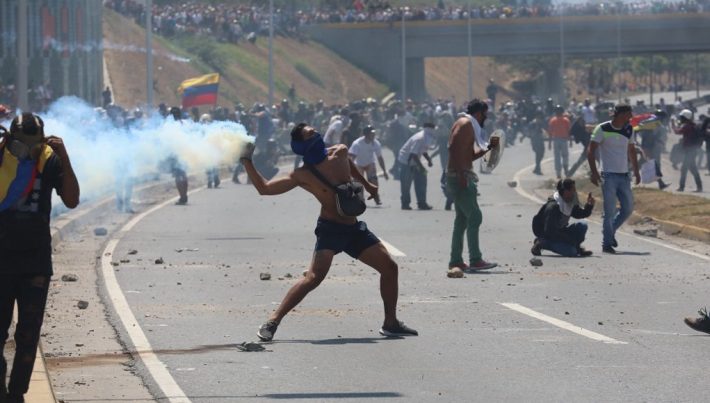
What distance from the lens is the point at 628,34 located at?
3457 inches

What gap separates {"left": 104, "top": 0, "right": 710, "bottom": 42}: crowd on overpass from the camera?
76688 mm

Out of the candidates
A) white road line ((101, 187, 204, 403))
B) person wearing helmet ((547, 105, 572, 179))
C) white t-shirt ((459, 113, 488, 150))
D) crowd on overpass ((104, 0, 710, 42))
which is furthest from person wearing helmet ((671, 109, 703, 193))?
crowd on overpass ((104, 0, 710, 42))

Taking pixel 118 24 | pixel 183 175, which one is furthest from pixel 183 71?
pixel 183 175

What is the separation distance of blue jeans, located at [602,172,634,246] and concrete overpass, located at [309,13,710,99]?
67815 millimetres

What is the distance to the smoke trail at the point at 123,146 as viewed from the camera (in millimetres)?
24625

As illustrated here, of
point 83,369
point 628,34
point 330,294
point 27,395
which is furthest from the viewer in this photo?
point 628,34

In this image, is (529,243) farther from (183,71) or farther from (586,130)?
(183,71)

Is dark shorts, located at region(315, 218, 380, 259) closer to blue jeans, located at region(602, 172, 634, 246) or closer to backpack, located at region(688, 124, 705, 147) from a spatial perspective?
blue jeans, located at region(602, 172, 634, 246)

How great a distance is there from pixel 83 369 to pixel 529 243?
35.7ft

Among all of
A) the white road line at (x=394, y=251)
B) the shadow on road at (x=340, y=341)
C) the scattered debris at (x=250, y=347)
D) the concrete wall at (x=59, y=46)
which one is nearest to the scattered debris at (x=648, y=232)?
the white road line at (x=394, y=251)

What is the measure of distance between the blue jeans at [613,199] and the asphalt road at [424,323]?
1.32 feet

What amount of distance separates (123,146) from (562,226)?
33.6ft

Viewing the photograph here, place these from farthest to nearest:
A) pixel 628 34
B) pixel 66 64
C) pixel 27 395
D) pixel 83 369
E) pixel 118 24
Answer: pixel 628 34 < pixel 118 24 < pixel 66 64 < pixel 83 369 < pixel 27 395

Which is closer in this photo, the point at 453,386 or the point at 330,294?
the point at 453,386
